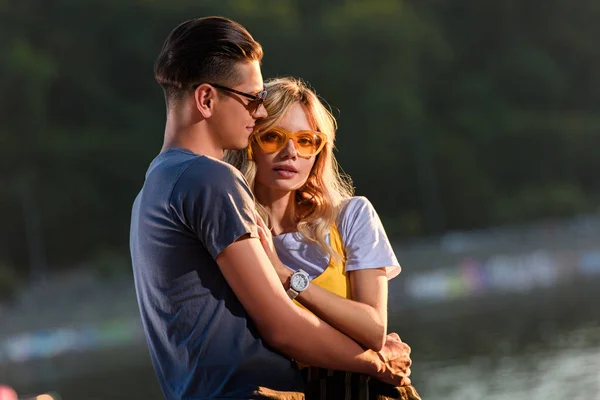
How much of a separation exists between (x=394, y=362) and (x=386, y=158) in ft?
95.2

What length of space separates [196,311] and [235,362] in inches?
3.4

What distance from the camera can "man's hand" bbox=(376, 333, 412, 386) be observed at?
1.67 metres

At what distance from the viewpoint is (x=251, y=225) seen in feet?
4.54

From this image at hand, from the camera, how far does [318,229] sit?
1.74 m

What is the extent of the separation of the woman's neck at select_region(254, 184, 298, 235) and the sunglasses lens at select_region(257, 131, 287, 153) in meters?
0.08

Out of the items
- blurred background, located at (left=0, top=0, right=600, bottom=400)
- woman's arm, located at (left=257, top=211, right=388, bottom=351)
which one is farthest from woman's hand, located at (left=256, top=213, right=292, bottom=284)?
blurred background, located at (left=0, top=0, right=600, bottom=400)

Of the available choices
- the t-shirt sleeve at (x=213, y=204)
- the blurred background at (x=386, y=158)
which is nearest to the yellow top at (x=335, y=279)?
the t-shirt sleeve at (x=213, y=204)

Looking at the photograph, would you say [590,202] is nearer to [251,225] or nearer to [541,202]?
[541,202]

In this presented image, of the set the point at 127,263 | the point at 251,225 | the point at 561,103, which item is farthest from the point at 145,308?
the point at 561,103

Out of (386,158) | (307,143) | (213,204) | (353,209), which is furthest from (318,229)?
(386,158)

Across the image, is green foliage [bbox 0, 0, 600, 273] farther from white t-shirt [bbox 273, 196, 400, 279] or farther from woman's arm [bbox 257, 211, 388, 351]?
woman's arm [bbox 257, 211, 388, 351]

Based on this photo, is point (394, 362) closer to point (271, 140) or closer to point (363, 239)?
point (363, 239)

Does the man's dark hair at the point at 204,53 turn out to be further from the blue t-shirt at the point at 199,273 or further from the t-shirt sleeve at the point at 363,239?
the t-shirt sleeve at the point at 363,239

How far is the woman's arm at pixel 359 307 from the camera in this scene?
1.54 meters
